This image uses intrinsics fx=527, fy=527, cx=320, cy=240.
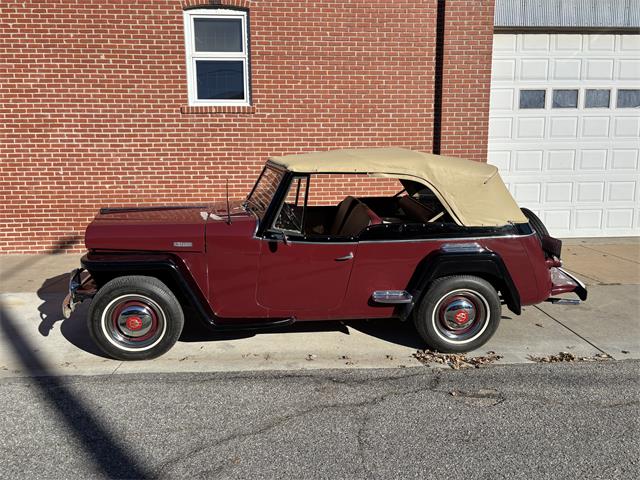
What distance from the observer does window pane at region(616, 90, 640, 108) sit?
8539 millimetres

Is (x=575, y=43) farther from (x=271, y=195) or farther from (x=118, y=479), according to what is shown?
(x=118, y=479)

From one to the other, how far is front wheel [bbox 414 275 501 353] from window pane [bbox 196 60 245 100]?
194 inches

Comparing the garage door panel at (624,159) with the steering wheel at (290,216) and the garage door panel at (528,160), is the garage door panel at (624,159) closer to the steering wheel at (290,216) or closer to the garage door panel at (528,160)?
the garage door panel at (528,160)

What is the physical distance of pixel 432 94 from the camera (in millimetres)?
8000

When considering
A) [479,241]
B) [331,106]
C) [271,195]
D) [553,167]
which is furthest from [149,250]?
[553,167]

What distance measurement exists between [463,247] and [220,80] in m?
5.06

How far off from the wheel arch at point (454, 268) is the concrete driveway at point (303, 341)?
590mm

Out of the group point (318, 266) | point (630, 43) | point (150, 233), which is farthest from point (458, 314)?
point (630, 43)

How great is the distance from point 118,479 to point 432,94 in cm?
688

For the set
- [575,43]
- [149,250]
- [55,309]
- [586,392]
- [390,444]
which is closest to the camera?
[390,444]

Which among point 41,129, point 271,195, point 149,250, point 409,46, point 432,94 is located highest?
point 409,46

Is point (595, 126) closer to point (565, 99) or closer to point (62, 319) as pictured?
point (565, 99)

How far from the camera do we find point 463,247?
13.9 ft

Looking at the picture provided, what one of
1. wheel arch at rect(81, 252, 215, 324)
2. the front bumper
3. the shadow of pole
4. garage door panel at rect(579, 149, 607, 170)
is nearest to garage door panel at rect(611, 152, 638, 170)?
garage door panel at rect(579, 149, 607, 170)
